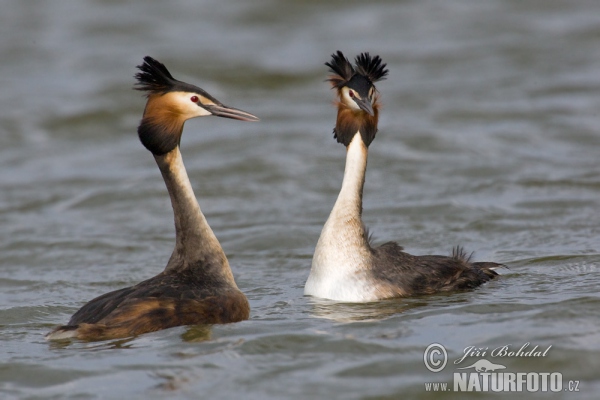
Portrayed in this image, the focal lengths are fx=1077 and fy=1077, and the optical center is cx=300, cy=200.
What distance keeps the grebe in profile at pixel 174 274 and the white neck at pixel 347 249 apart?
811 mm

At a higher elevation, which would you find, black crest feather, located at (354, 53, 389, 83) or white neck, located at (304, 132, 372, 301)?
black crest feather, located at (354, 53, 389, 83)

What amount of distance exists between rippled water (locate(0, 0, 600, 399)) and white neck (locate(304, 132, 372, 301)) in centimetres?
19

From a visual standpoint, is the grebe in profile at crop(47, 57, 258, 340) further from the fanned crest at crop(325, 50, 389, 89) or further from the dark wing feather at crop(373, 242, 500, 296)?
the dark wing feather at crop(373, 242, 500, 296)

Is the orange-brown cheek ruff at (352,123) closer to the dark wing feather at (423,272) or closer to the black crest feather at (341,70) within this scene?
the black crest feather at (341,70)

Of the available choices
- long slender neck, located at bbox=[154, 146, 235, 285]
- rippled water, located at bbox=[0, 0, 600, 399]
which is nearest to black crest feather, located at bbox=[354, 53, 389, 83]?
long slender neck, located at bbox=[154, 146, 235, 285]

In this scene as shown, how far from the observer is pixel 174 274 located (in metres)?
8.55

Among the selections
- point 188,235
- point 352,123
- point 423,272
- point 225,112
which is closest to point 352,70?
point 352,123

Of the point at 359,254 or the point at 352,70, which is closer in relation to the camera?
the point at 359,254

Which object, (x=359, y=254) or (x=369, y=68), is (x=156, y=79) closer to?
(x=369, y=68)

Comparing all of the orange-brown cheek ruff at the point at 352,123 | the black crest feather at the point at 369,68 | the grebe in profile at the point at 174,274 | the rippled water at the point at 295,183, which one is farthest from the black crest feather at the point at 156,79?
the rippled water at the point at 295,183

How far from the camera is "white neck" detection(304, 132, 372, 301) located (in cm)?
894

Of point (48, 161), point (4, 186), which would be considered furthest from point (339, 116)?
point (48, 161)

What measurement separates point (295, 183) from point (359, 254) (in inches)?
250

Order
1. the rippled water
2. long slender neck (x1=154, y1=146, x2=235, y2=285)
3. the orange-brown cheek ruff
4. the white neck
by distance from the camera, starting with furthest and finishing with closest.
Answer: the orange-brown cheek ruff
the white neck
long slender neck (x1=154, y1=146, x2=235, y2=285)
the rippled water
